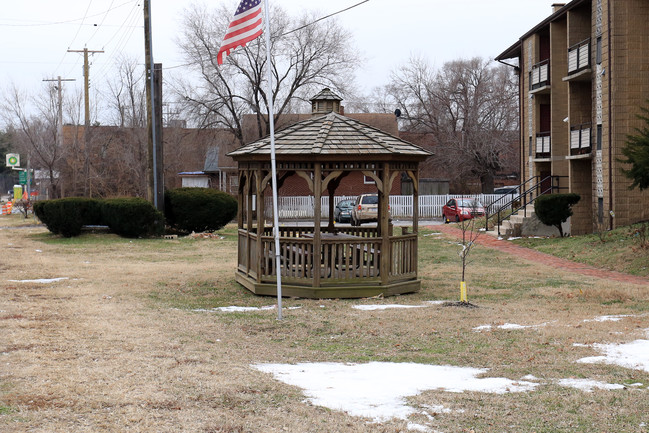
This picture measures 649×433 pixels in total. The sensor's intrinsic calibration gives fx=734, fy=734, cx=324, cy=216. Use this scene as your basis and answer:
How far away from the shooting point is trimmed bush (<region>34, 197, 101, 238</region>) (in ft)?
89.9

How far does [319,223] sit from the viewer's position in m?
13.7

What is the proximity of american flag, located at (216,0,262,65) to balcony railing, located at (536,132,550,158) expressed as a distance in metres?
23.6

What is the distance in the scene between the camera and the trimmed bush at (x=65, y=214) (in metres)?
27.4

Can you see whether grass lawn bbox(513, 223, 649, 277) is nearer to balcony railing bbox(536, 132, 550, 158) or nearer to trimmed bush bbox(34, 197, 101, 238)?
balcony railing bbox(536, 132, 550, 158)

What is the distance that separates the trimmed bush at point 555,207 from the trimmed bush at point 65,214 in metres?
16.9

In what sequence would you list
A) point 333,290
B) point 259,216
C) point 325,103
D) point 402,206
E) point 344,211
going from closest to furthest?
point 333,290 < point 259,216 < point 325,103 < point 344,211 < point 402,206

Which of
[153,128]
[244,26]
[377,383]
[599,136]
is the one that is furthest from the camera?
[153,128]

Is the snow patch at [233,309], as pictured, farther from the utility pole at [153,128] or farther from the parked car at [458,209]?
the parked car at [458,209]

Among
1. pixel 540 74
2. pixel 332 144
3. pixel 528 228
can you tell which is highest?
pixel 540 74

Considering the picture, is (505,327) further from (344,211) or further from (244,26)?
(344,211)

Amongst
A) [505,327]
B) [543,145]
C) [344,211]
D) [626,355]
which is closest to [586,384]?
[626,355]

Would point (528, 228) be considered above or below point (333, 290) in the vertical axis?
above

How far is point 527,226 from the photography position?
2867 cm

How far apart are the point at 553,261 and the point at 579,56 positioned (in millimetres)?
10733
